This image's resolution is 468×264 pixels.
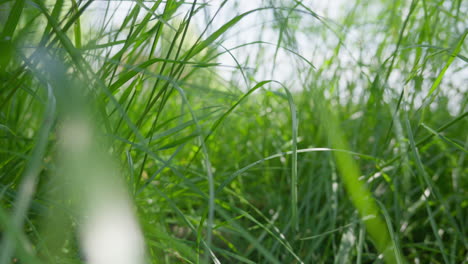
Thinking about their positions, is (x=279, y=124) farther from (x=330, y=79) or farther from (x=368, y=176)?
(x=368, y=176)

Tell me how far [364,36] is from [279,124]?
41cm

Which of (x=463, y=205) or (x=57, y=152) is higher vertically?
(x=57, y=152)

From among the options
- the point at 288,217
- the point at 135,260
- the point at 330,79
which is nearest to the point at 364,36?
the point at 330,79

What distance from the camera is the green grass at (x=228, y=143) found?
0.49 metres

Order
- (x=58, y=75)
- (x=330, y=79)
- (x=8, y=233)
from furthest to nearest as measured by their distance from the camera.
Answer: (x=330, y=79), (x=58, y=75), (x=8, y=233)

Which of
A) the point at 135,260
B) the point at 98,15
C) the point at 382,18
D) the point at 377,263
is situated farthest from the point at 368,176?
the point at 382,18

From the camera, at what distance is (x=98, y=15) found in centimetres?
78

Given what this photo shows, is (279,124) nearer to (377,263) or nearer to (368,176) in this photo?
(368,176)

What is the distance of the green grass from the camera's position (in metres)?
0.49

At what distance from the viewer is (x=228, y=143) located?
1.22 meters

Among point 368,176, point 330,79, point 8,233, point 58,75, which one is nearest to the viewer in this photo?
point 8,233

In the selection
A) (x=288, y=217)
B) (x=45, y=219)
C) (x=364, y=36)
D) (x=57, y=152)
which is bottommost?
(x=288, y=217)

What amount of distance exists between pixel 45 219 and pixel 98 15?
39 cm

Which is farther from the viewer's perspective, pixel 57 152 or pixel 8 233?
pixel 57 152
